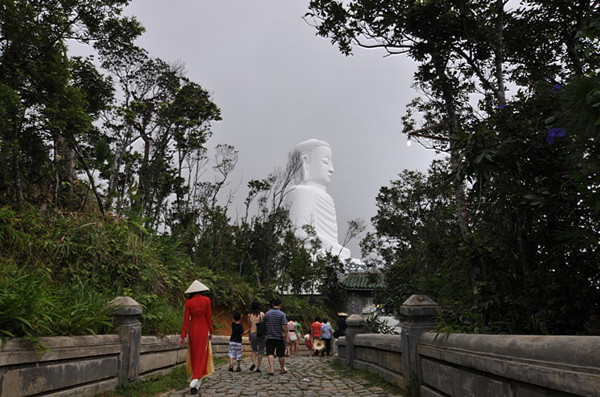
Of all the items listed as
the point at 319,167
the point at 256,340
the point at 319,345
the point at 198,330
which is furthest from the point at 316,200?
the point at 198,330

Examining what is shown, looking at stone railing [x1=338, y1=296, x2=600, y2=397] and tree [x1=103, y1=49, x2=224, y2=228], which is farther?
tree [x1=103, y1=49, x2=224, y2=228]

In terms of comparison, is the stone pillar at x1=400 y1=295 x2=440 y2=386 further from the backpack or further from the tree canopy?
the backpack

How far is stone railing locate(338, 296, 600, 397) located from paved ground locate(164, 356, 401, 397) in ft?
1.97

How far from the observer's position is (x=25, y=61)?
8.22 meters

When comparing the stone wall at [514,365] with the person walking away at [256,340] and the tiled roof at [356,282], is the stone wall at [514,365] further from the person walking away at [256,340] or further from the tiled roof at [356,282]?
the tiled roof at [356,282]

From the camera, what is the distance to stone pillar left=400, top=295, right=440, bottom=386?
6.02m

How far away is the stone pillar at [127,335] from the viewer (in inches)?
256

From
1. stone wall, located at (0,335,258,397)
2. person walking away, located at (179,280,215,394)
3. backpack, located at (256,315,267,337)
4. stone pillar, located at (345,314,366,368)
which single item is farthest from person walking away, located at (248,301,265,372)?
person walking away, located at (179,280,215,394)

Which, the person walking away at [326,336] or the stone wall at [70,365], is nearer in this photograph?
the stone wall at [70,365]

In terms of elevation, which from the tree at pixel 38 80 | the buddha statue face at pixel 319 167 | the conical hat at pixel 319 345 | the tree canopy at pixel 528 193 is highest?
the buddha statue face at pixel 319 167

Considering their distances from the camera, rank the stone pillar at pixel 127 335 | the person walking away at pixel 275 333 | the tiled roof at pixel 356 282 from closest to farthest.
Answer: the stone pillar at pixel 127 335 < the person walking away at pixel 275 333 < the tiled roof at pixel 356 282

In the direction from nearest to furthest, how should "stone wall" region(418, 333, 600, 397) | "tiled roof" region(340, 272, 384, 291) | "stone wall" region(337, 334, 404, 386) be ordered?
"stone wall" region(418, 333, 600, 397) < "stone wall" region(337, 334, 404, 386) < "tiled roof" region(340, 272, 384, 291)

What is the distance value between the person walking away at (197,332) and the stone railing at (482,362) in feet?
9.45

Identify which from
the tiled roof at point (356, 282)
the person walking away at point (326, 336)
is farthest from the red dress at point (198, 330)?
the tiled roof at point (356, 282)
